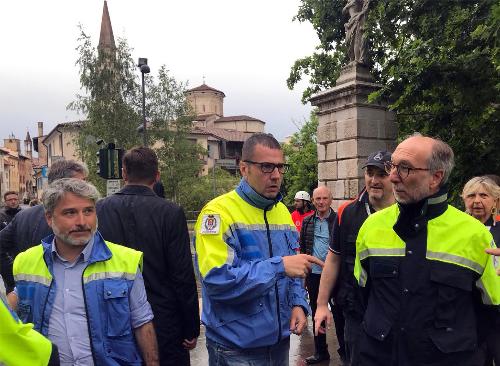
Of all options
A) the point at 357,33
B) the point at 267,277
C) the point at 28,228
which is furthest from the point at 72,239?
the point at 357,33

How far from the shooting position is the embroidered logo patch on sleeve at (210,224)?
2.74 m

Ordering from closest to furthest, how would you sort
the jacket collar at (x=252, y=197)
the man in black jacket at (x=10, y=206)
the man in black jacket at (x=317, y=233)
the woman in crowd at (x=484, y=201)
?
the jacket collar at (x=252, y=197)
the woman in crowd at (x=484, y=201)
the man in black jacket at (x=317, y=233)
the man in black jacket at (x=10, y=206)

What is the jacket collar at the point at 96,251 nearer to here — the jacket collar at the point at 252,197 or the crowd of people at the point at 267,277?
the crowd of people at the point at 267,277

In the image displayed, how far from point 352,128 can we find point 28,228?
27.2ft

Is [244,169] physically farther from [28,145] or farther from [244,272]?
[28,145]

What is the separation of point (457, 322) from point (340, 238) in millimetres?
1377

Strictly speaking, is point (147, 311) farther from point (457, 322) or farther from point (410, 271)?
point (457, 322)

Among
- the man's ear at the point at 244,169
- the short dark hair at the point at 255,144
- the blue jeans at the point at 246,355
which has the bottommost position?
the blue jeans at the point at 246,355

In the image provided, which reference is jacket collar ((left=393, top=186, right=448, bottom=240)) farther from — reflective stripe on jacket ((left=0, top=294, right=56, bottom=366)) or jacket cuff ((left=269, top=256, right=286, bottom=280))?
reflective stripe on jacket ((left=0, top=294, right=56, bottom=366))

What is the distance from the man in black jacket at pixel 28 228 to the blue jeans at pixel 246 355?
1.40 m

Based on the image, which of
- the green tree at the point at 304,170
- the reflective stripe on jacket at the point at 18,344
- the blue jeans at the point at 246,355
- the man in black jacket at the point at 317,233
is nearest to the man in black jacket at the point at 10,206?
the man in black jacket at the point at 317,233

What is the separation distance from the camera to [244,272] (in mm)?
2594

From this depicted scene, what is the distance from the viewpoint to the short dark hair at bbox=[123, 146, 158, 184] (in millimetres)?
3607

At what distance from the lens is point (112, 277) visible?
251cm
